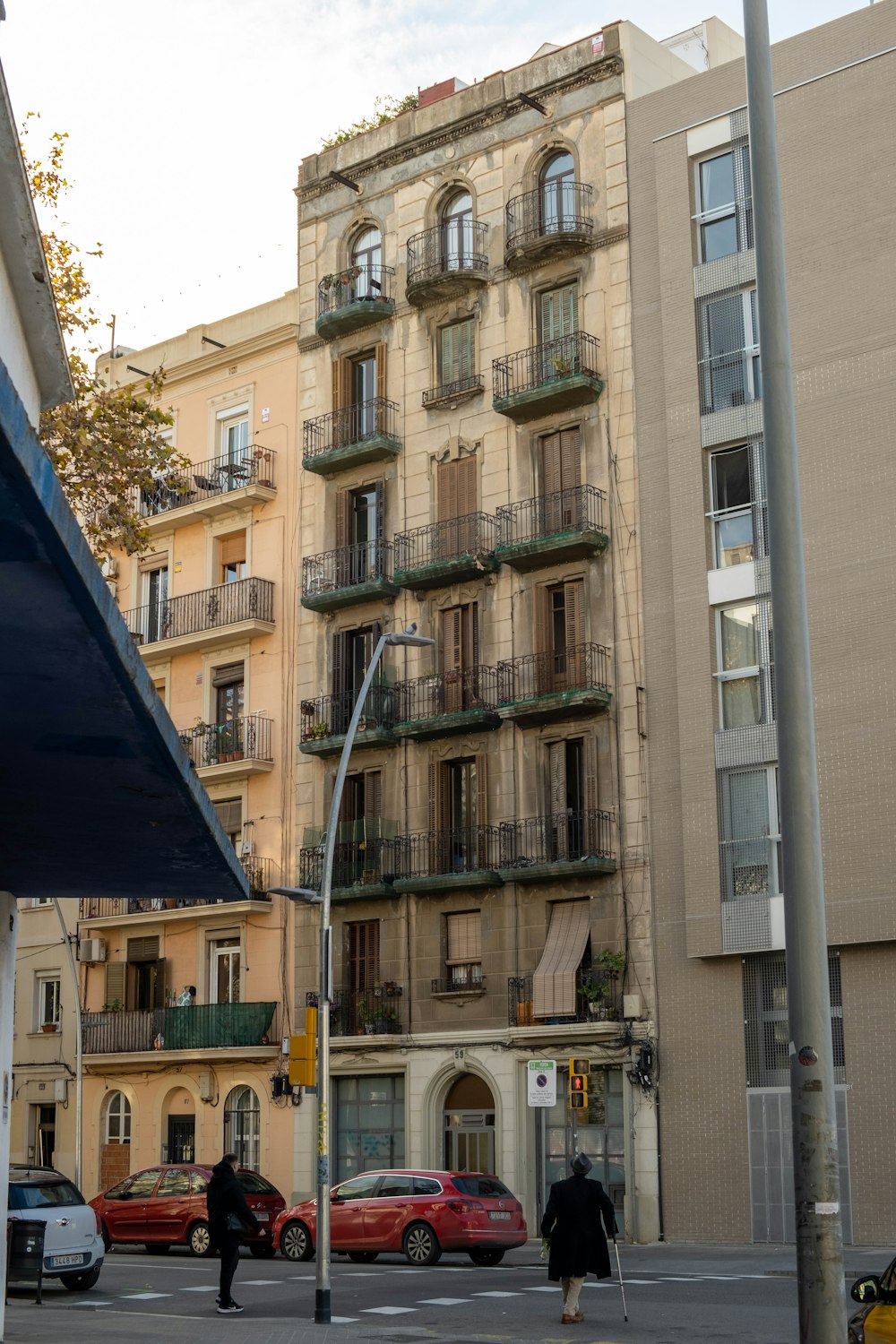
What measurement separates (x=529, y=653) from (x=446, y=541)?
391 cm

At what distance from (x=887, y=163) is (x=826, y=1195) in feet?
95.1

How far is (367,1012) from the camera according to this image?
39875 millimetres

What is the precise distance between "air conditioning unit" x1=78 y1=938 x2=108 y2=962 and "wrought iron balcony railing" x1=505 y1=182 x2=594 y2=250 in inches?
829

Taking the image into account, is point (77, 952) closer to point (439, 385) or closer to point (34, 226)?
point (439, 385)

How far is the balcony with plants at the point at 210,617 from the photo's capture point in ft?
147

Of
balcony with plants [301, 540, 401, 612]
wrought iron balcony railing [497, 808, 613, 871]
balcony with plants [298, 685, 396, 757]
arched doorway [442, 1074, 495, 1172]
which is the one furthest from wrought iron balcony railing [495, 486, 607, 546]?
arched doorway [442, 1074, 495, 1172]

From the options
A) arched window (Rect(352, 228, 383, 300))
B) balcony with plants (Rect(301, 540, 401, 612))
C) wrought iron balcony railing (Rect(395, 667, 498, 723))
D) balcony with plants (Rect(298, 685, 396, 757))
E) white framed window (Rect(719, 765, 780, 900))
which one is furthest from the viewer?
arched window (Rect(352, 228, 383, 300))

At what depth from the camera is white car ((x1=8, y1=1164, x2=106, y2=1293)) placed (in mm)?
23078

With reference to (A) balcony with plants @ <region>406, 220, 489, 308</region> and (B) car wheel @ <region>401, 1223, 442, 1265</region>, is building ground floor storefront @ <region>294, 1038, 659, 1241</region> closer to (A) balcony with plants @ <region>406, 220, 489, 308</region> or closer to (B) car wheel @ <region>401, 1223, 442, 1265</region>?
(B) car wheel @ <region>401, 1223, 442, 1265</region>

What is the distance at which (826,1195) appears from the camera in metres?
9.48

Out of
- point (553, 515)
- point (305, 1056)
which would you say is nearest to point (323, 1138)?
point (305, 1056)

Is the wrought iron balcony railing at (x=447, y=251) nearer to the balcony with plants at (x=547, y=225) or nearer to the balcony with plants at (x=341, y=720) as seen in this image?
the balcony with plants at (x=547, y=225)

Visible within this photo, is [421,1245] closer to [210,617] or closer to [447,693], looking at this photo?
[447,693]

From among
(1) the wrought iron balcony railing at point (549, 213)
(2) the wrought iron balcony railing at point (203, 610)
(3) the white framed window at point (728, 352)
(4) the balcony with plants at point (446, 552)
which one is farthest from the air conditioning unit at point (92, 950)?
(3) the white framed window at point (728, 352)
